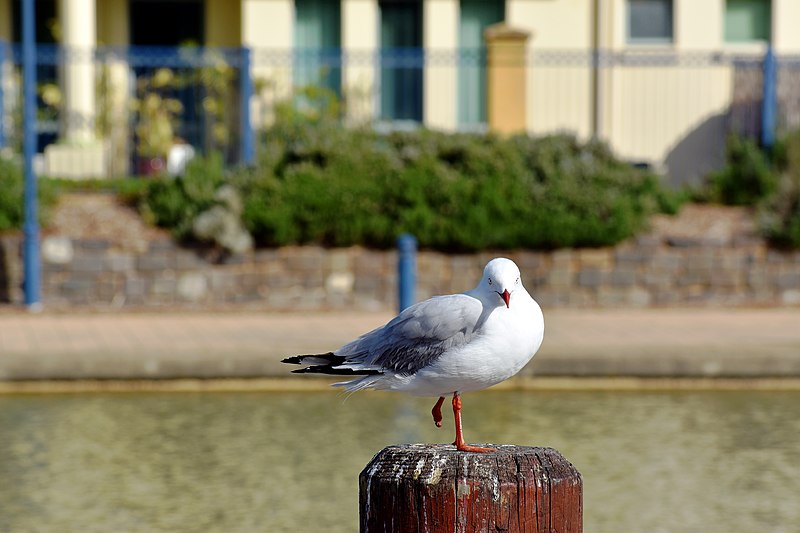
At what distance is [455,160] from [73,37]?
7.04m

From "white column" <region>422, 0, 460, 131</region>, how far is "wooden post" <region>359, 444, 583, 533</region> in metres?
18.9

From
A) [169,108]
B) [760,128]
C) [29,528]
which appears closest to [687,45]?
[760,128]

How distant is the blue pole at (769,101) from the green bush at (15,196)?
939 centimetres

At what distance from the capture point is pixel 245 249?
19109 mm

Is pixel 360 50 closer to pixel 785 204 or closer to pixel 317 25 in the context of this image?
pixel 317 25

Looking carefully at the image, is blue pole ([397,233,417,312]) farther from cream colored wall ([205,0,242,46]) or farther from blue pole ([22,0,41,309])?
cream colored wall ([205,0,242,46])

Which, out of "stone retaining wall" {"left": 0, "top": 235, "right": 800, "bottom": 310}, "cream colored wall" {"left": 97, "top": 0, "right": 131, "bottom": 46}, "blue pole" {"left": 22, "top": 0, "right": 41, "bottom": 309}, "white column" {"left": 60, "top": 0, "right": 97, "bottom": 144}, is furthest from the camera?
"cream colored wall" {"left": 97, "top": 0, "right": 131, "bottom": 46}

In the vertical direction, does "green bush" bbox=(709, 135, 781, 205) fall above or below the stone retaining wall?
above

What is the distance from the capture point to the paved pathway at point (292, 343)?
1303 centimetres

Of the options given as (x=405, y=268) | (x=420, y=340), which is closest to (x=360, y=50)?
(x=405, y=268)

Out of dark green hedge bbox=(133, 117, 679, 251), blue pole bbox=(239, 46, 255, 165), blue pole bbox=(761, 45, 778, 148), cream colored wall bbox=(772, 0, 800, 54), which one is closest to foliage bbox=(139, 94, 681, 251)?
dark green hedge bbox=(133, 117, 679, 251)

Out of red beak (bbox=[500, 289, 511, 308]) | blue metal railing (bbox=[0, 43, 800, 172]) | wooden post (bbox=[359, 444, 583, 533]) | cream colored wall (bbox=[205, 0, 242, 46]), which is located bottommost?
wooden post (bbox=[359, 444, 583, 533])

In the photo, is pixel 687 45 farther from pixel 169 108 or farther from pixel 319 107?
pixel 169 108

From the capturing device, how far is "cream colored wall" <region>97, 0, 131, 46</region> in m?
26.7
